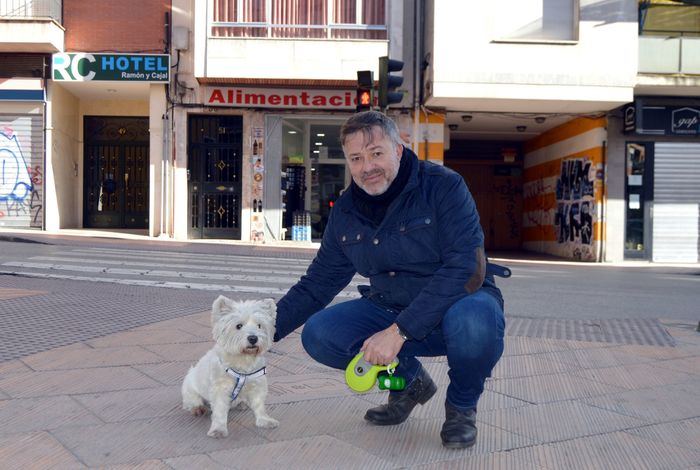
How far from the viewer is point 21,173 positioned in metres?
20.9

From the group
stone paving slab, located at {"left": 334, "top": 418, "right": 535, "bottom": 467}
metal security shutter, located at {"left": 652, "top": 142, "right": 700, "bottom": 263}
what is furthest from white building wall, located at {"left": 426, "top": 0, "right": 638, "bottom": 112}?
stone paving slab, located at {"left": 334, "top": 418, "right": 535, "bottom": 467}

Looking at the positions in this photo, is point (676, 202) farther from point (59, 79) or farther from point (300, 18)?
point (59, 79)

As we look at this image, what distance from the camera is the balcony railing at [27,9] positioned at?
784 inches

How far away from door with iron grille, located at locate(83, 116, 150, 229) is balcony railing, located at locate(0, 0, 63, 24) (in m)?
4.01

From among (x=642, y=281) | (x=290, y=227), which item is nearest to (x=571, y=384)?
(x=642, y=281)

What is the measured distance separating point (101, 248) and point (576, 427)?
12790 millimetres

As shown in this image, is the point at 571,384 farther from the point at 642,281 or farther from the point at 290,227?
the point at 290,227

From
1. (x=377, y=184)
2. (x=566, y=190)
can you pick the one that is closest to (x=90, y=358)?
(x=377, y=184)

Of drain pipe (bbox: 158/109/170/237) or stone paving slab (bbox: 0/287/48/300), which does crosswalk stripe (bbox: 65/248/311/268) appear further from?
stone paving slab (bbox: 0/287/48/300)

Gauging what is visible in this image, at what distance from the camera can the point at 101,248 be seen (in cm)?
1526

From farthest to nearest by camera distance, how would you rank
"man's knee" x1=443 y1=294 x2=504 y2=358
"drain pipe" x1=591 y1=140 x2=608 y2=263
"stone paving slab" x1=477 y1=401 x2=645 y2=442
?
"drain pipe" x1=591 y1=140 x2=608 y2=263 → "stone paving slab" x1=477 y1=401 x2=645 y2=442 → "man's knee" x1=443 y1=294 x2=504 y2=358

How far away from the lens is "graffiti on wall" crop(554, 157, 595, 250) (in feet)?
68.3

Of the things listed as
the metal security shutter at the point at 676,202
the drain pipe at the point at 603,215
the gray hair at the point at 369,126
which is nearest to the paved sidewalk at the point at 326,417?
the gray hair at the point at 369,126

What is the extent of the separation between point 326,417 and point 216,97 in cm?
1719
